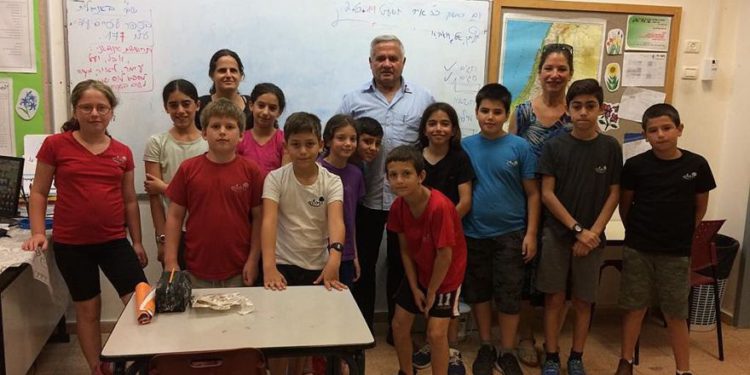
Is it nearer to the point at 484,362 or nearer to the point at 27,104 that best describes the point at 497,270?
the point at 484,362

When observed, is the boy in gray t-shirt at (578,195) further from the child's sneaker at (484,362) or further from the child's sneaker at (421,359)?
the child's sneaker at (421,359)

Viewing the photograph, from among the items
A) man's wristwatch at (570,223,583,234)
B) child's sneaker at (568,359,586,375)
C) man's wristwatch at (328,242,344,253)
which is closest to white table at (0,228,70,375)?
man's wristwatch at (328,242,344,253)

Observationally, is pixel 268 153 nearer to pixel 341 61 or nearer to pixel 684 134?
pixel 341 61

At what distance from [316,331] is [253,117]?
129cm

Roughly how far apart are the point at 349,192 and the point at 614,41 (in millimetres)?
2044

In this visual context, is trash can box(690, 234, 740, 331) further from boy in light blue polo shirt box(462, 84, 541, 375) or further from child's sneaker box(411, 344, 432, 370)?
child's sneaker box(411, 344, 432, 370)

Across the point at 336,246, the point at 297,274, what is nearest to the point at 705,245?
the point at 336,246

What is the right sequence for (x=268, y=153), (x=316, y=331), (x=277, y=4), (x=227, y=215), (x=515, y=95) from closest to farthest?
(x=316, y=331) < (x=227, y=215) < (x=268, y=153) < (x=277, y=4) < (x=515, y=95)

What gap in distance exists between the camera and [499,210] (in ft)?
8.77

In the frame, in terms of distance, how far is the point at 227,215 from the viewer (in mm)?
2197

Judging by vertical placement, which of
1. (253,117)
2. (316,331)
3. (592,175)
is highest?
(253,117)

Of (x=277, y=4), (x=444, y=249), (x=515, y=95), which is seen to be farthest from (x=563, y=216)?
(x=277, y=4)

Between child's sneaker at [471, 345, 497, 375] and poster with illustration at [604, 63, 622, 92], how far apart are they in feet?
5.85

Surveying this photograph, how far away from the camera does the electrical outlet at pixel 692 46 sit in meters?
3.54
